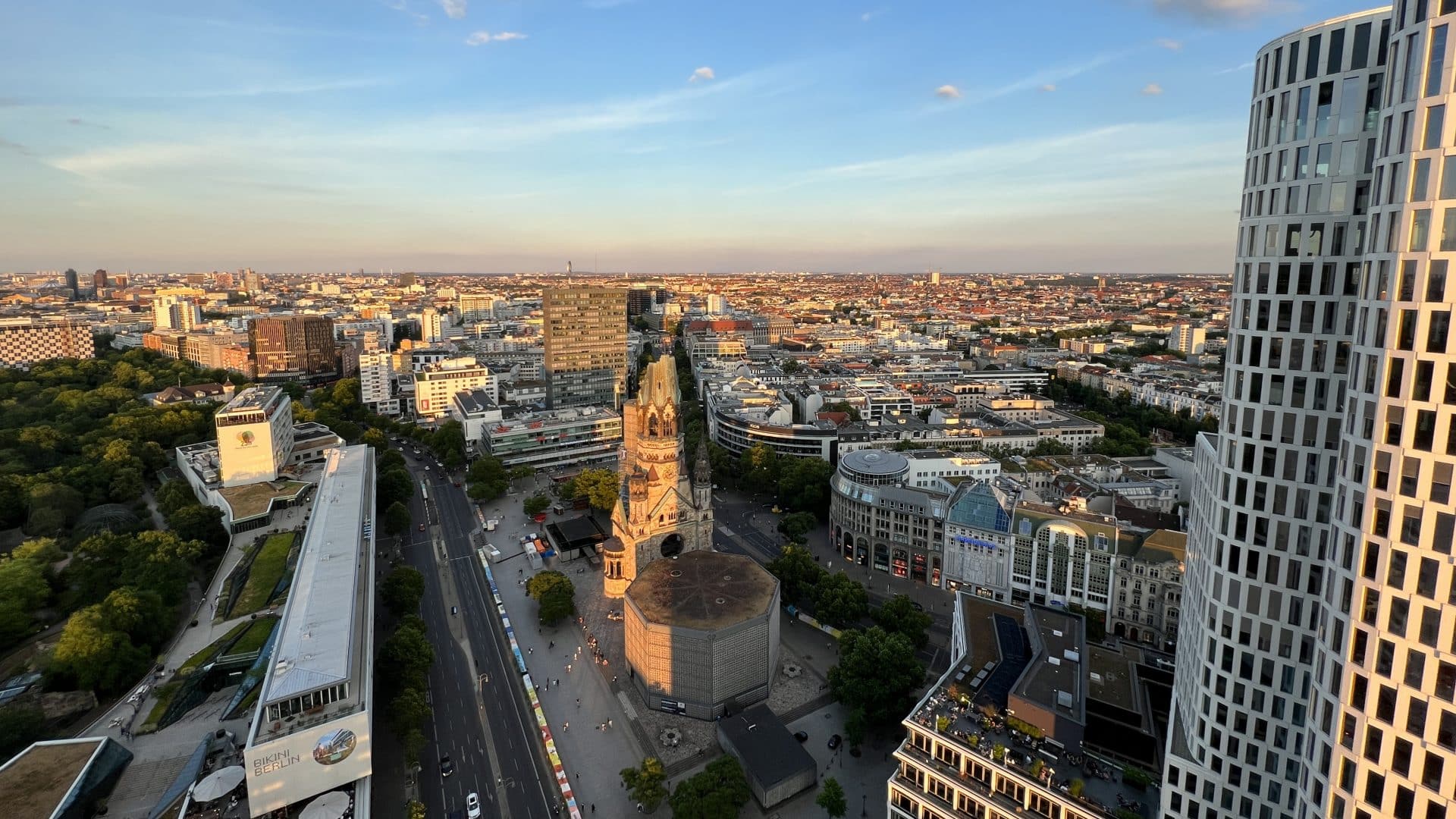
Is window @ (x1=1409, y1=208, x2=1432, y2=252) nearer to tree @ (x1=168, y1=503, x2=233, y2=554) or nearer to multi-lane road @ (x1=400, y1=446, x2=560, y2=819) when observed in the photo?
multi-lane road @ (x1=400, y1=446, x2=560, y2=819)

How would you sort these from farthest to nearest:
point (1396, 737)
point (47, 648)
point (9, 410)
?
point (9, 410) < point (47, 648) < point (1396, 737)

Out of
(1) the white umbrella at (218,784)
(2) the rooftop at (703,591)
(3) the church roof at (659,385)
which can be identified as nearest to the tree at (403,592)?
(2) the rooftop at (703,591)

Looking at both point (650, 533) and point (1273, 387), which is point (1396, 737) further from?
point (650, 533)

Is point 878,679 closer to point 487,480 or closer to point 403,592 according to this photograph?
point 403,592

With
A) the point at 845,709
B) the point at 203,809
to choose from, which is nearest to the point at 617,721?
the point at 845,709

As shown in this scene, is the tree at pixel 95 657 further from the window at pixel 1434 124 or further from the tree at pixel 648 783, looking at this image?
the window at pixel 1434 124
